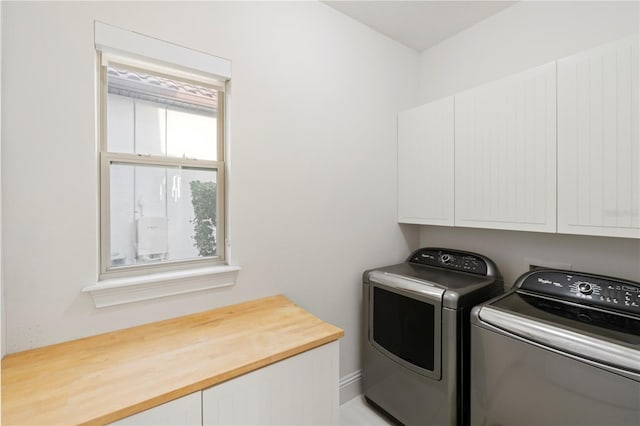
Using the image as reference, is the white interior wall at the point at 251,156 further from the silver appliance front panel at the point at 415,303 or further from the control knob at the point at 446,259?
the control knob at the point at 446,259

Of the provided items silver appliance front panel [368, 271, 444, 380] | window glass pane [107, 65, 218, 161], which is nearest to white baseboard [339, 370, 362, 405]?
silver appliance front panel [368, 271, 444, 380]

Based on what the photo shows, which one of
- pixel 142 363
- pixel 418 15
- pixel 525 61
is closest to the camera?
pixel 142 363

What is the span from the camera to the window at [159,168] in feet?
4.41

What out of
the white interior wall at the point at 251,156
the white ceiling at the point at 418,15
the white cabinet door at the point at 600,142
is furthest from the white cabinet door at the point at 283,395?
the white ceiling at the point at 418,15

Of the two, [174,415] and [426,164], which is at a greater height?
[426,164]

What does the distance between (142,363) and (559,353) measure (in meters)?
1.56

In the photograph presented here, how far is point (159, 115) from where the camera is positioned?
58.1 inches

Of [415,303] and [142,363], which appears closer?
[142,363]

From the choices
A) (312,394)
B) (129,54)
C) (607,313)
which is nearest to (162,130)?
(129,54)

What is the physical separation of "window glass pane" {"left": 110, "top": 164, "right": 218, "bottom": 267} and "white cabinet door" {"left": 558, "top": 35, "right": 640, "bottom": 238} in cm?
182

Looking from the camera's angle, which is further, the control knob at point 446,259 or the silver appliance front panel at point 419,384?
the control knob at point 446,259

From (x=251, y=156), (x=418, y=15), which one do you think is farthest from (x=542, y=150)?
(x=251, y=156)

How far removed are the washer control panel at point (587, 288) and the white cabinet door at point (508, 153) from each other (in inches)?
10.1

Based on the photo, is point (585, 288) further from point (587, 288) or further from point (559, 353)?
point (559, 353)
